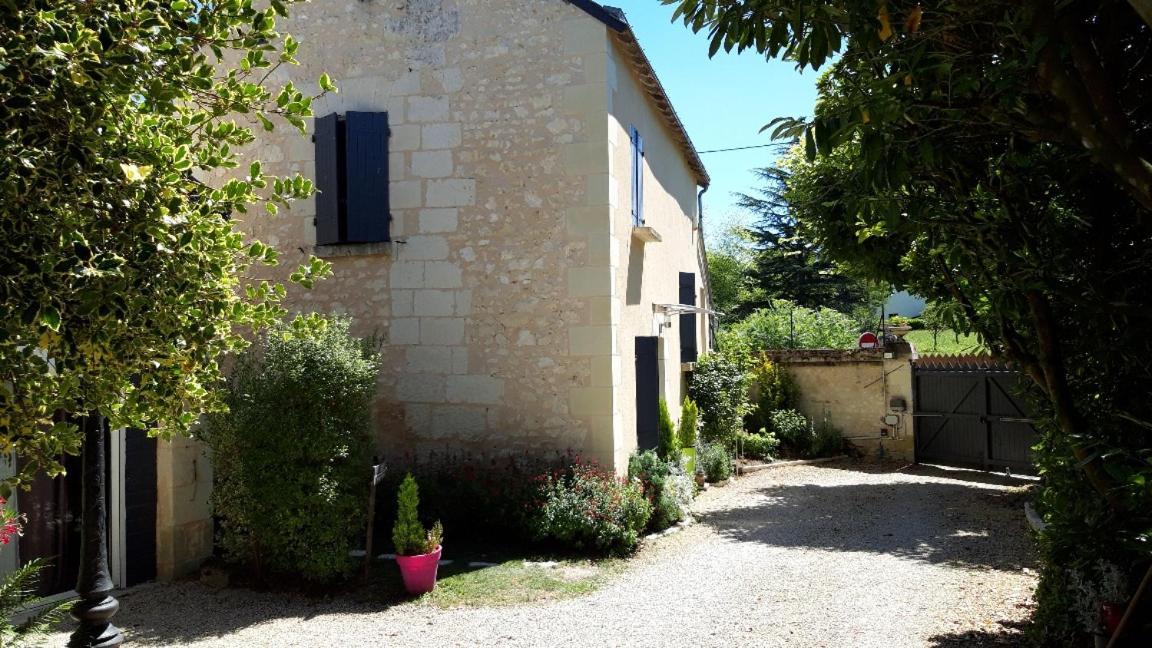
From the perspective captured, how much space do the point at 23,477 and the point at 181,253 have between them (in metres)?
0.92

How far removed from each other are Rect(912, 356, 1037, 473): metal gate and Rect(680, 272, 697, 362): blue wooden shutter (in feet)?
13.7

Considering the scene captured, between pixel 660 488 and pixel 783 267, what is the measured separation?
2034cm

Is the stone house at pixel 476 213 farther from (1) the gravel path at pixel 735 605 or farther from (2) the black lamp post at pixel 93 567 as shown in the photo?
(2) the black lamp post at pixel 93 567

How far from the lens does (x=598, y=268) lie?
7539 mm

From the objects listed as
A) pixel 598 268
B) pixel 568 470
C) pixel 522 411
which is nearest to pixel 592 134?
pixel 598 268

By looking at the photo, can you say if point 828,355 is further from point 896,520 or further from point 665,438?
point 665,438

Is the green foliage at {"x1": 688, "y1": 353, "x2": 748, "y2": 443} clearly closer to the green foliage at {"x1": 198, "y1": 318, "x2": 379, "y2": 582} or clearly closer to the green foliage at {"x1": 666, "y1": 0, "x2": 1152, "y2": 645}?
the green foliage at {"x1": 198, "y1": 318, "x2": 379, "y2": 582}

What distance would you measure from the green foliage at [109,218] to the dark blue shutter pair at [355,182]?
204 inches

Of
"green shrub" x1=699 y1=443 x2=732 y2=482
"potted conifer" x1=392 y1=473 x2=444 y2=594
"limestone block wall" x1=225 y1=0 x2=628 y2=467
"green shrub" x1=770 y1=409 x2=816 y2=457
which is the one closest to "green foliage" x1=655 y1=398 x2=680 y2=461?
"green shrub" x1=699 y1=443 x2=732 y2=482

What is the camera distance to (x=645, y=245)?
9.53 metres

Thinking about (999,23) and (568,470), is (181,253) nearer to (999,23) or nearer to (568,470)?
(999,23)

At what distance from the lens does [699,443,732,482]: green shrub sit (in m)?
11.1

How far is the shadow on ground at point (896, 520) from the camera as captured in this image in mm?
7352

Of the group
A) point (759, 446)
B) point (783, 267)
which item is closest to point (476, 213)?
point (759, 446)
